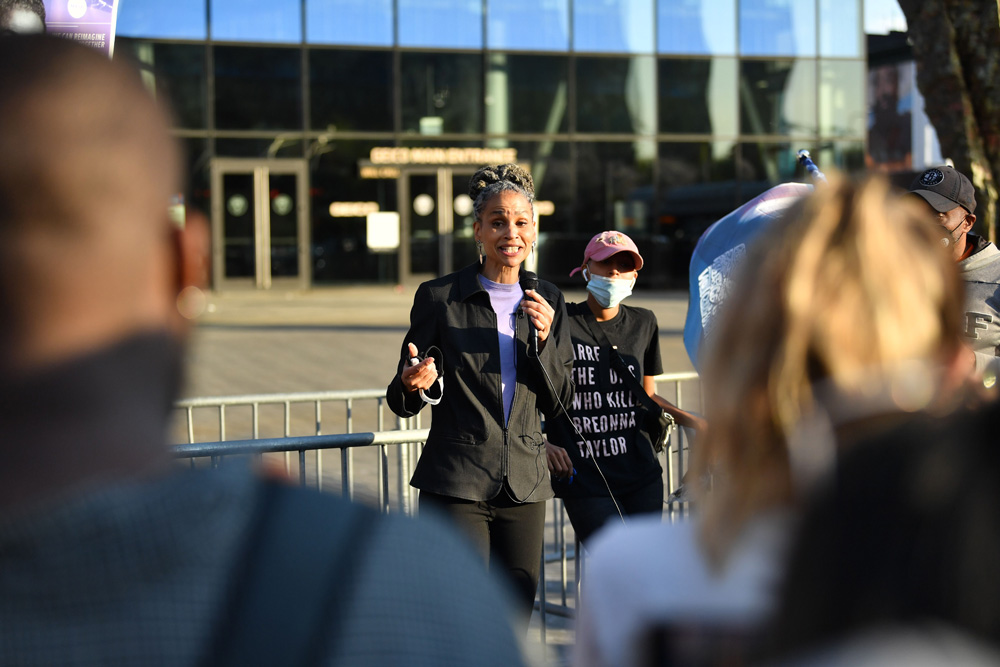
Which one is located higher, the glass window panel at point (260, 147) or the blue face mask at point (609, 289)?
the glass window panel at point (260, 147)

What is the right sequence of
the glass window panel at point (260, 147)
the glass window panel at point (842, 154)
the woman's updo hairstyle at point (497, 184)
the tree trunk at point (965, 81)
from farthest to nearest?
the glass window panel at point (842, 154) < the glass window panel at point (260, 147) < the tree trunk at point (965, 81) < the woman's updo hairstyle at point (497, 184)

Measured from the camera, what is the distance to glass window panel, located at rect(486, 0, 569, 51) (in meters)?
24.7

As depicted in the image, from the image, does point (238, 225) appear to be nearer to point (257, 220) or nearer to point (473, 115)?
point (257, 220)

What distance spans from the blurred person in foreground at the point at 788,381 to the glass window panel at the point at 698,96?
25.1 metres

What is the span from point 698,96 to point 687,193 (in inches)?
95.6

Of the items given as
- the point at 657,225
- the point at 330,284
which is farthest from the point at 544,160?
the point at 330,284

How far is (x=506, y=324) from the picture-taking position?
4164mm

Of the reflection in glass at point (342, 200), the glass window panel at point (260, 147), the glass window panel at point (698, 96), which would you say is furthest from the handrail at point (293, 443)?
the glass window panel at point (698, 96)

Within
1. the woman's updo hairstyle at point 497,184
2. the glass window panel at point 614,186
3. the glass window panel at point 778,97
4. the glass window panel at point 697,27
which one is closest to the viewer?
the woman's updo hairstyle at point 497,184

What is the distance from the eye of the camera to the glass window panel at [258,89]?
23.8 meters

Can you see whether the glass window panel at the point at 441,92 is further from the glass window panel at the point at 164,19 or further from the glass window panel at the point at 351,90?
Answer: the glass window panel at the point at 164,19

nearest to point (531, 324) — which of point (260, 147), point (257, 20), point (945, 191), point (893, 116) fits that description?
point (945, 191)

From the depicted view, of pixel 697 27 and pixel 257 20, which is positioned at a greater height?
pixel 697 27

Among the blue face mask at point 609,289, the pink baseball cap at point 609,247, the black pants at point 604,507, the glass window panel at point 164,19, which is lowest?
the black pants at point 604,507
